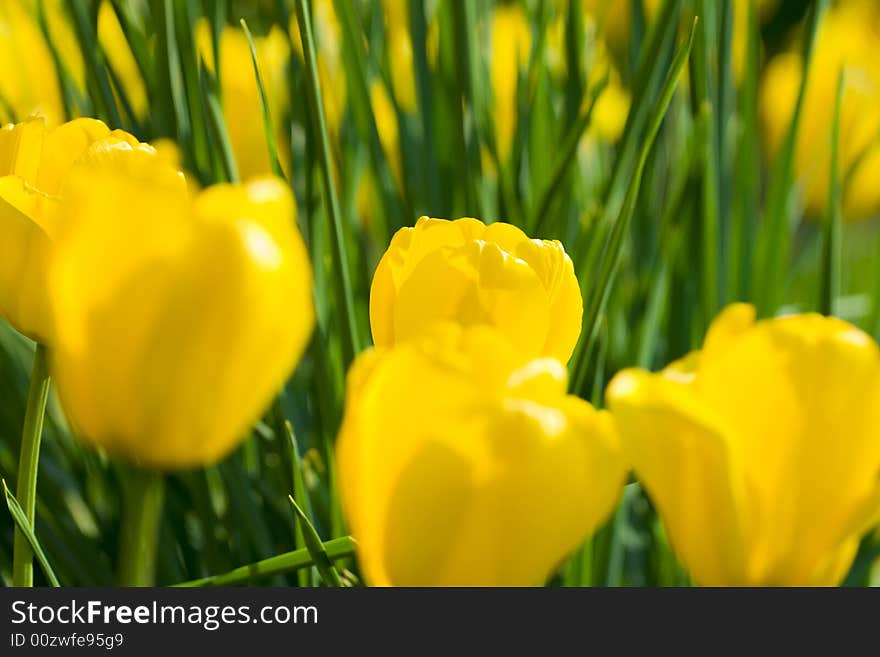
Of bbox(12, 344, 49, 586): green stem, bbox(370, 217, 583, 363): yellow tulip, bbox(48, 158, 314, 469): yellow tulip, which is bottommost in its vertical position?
bbox(12, 344, 49, 586): green stem

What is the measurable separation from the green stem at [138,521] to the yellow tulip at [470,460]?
0.14ft

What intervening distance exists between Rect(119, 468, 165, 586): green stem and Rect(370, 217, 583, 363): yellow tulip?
84mm

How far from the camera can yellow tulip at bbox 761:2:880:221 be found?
84cm

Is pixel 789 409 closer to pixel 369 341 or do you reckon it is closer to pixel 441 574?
pixel 441 574

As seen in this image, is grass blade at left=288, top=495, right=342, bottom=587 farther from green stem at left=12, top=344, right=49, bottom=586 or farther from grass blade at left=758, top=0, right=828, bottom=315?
grass blade at left=758, top=0, right=828, bottom=315

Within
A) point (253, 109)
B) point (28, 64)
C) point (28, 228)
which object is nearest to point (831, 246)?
point (28, 228)

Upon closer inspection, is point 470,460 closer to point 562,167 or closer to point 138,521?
point 138,521

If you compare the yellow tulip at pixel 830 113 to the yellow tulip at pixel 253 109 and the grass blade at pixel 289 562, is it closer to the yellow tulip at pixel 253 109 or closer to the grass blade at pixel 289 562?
the yellow tulip at pixel 253 109

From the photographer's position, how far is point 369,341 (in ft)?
1.62

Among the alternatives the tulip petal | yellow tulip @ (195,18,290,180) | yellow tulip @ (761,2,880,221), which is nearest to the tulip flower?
the tulip petal

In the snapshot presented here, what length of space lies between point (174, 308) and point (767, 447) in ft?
0.43

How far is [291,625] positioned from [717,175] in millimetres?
330

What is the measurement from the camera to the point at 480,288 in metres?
0.29

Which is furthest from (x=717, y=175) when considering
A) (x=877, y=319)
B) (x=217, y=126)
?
(x=217, y=126)
